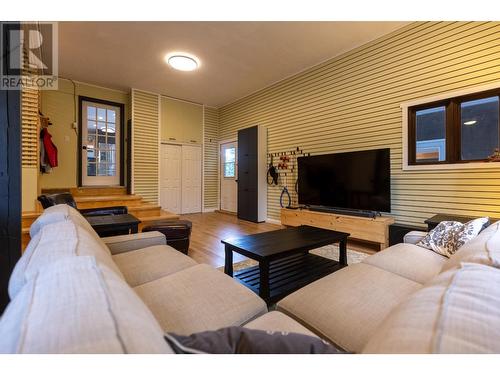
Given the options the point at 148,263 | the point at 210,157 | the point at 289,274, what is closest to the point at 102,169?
the point at 210,157

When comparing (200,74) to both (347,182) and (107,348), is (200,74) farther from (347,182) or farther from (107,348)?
(107,348)

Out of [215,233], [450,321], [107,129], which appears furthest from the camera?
[107,129]

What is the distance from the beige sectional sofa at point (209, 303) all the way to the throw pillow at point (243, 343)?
0.05 metres

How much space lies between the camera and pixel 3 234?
1.42 metres

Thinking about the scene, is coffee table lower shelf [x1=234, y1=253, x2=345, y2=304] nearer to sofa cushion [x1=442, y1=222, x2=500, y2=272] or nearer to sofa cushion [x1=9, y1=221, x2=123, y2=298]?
sofa cushion [x1=442, y1=222, x2=500, y2=272]

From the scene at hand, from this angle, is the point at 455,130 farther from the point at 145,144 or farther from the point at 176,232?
the point at 145,144

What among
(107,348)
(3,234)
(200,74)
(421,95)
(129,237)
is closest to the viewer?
(107,348)

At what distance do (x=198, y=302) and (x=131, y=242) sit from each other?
1.09 meters

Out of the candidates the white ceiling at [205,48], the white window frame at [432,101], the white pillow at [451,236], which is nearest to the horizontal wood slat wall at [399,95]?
the white window frame at [432,101]

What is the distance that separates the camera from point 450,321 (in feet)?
1.88

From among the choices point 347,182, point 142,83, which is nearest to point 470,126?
point 347,182

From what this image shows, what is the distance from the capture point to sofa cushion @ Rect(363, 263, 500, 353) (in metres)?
0.52

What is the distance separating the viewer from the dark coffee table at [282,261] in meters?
1.99
